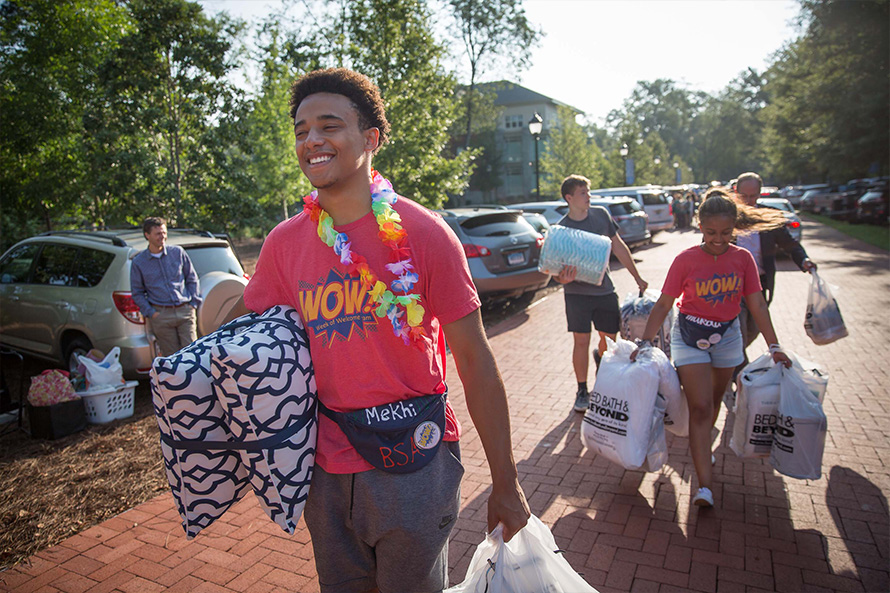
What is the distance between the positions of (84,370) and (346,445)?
5.25 metres

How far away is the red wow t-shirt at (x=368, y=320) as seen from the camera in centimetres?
185

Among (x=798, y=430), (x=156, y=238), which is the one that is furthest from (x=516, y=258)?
(x=798, y=430)

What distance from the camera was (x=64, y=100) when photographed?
11.9m

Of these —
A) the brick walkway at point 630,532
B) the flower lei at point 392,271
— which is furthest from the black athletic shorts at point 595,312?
the flower lei at point 392,271

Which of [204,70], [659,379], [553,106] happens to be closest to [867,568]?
[659,379]

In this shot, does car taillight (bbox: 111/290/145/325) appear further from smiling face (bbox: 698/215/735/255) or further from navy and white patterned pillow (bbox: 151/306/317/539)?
smiling face (bbox: 698/215/735/255)

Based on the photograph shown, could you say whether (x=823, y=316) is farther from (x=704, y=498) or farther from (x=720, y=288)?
(x=704, y=498)

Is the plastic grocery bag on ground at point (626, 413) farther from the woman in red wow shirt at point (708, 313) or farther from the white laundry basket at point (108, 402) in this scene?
the white laundry basket at point (108, 402)

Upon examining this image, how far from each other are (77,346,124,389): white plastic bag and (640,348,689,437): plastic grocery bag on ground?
4.92 metres

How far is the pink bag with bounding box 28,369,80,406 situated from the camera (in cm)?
561

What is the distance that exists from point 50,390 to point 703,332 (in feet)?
18.0

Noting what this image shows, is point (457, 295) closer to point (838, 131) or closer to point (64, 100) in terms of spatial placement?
point (64, 100)

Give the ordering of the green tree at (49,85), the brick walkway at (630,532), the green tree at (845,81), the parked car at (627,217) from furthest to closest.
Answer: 1. the green tree at (845,81)
2. the parked car at (627,217)
3. the green tree at (49,85)
4. the brick walkway at (630,532)

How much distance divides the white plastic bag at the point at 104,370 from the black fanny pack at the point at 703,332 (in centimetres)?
519
